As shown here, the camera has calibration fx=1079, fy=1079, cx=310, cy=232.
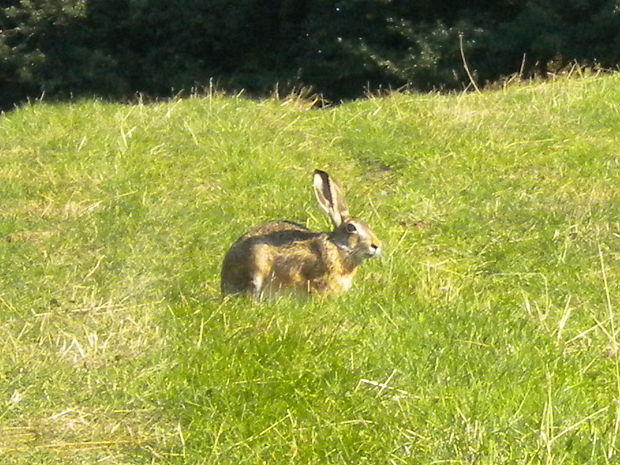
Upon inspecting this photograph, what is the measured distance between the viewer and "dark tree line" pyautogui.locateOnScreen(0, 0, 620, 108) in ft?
81.9

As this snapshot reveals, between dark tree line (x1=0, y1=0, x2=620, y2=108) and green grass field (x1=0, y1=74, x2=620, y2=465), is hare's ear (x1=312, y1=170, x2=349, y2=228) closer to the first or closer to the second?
green grass field (x1=0, y1=74, x2=620, y2=465)

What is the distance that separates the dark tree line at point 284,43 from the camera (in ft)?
81.9

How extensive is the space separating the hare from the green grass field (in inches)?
7.7

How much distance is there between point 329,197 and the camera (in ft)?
25.4

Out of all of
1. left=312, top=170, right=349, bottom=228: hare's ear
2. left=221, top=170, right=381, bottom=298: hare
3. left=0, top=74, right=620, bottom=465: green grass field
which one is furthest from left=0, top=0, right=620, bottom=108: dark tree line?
left=221, top=170, right=381, bottom=298: hare

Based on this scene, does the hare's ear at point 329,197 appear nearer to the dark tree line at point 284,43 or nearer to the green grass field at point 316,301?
the green grass field at point 316,301

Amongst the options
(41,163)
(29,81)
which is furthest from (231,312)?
(29,81)

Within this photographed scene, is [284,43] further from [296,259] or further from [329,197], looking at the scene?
[296,259]

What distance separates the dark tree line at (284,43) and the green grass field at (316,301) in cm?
1191

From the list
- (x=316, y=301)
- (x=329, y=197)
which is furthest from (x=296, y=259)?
(x=329, y=197)

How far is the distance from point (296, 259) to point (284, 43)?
2384 centimetres

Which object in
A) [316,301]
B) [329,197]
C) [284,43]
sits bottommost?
[284,43]

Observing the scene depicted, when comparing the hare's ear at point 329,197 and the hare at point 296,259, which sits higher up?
the hare's ear at point 329,197

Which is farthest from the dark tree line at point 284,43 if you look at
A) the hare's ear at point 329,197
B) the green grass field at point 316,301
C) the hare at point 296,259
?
the hare at point 296,259
